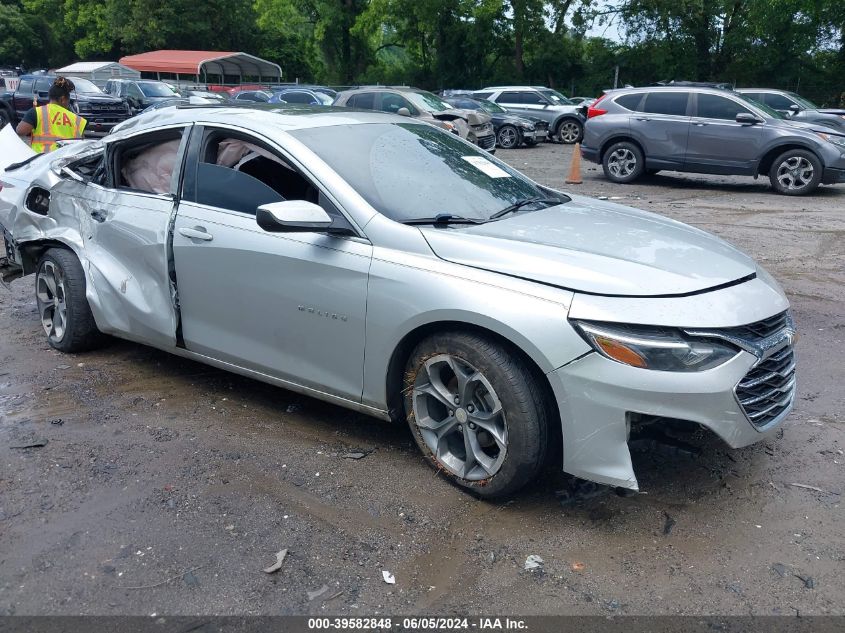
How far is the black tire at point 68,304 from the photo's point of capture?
17.2 feet

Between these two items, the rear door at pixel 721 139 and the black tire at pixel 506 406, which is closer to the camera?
the black tire at pixel 506 406

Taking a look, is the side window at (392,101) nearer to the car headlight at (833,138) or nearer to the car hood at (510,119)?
the car hood at (510,119)

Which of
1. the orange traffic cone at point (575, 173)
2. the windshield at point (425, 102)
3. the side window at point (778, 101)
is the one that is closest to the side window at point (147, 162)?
the orange traffic cone at point (575, 173)

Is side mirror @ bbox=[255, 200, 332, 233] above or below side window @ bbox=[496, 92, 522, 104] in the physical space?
below

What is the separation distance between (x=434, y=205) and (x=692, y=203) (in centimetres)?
955

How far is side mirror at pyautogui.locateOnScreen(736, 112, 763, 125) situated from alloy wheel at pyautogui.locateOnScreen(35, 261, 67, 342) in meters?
11.6

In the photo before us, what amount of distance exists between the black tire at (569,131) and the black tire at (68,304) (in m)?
20.5

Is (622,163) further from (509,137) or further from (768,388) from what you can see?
(768,388)

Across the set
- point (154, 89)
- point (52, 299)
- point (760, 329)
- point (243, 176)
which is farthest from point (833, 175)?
point (154, 89)

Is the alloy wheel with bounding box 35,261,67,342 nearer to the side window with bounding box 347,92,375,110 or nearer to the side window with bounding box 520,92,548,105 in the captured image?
the side window with bounding box 347,92,375,110

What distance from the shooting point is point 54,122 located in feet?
27.7

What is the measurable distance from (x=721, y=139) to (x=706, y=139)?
0.81 ft

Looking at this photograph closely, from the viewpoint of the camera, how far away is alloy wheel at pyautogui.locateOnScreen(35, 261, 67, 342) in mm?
5391

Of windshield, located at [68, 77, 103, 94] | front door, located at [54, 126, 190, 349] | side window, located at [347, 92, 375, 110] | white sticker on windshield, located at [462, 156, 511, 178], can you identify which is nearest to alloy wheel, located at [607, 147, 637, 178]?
side window, located at [347, 92, 375, 110]
